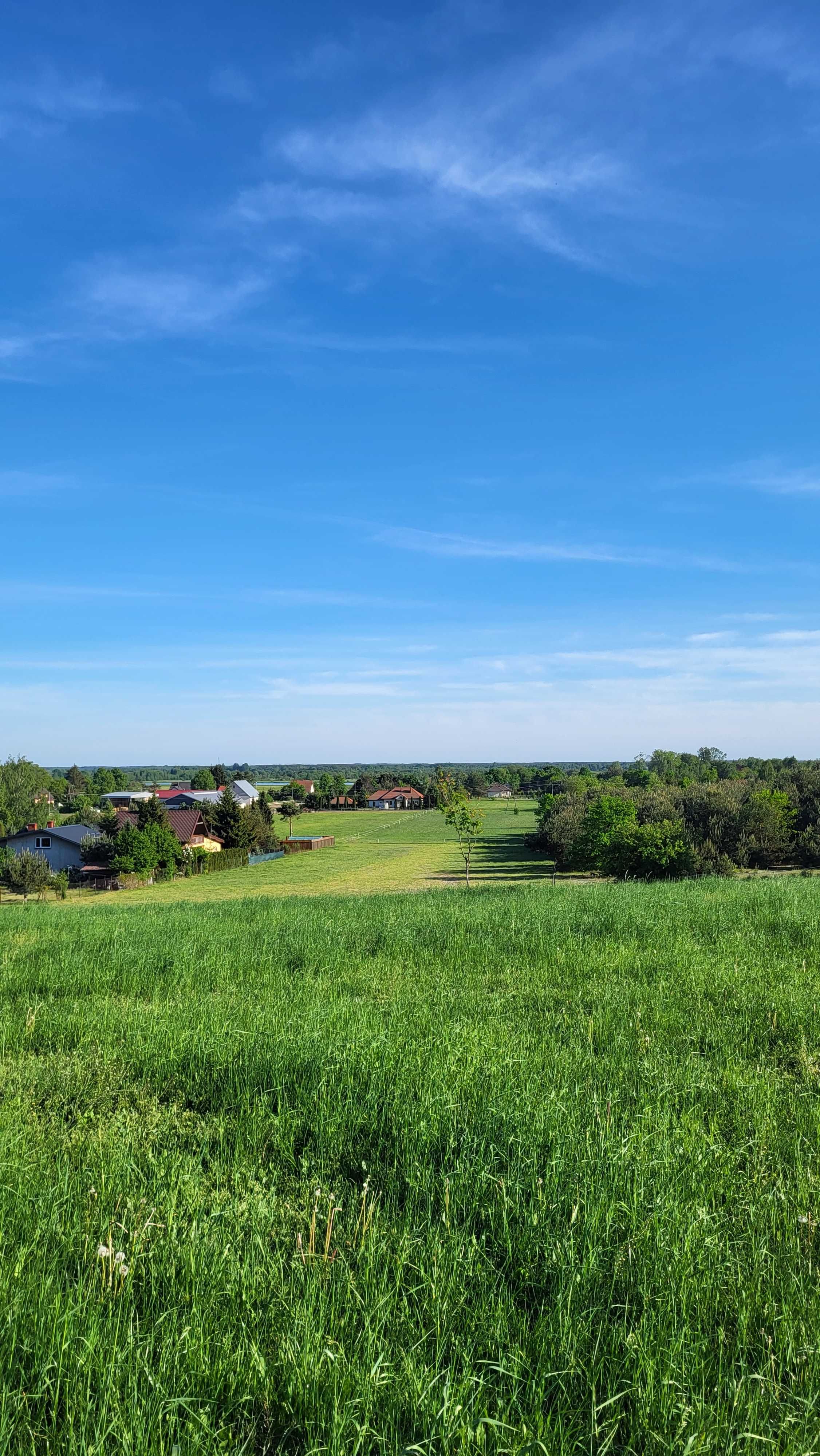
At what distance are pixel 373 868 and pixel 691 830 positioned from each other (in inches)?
1177

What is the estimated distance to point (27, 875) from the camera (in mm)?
54406

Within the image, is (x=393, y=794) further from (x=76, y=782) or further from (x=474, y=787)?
(x=76, y=782)

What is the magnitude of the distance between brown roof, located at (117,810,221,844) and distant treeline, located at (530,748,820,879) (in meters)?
36.5

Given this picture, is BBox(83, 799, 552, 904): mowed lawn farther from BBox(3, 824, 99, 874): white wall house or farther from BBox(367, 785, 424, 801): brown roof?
BBox(367, 785, 424, 801): brown roof

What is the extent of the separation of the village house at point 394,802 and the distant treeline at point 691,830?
108 metres

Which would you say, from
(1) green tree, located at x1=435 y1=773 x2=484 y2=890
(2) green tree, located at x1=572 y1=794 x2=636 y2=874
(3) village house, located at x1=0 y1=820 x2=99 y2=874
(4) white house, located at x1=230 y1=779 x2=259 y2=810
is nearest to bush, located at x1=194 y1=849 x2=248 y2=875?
(3) village house, located at x1=0 y1=820 x2=99 y2=874

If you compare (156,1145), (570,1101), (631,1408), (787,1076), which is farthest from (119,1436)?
(787,1076)

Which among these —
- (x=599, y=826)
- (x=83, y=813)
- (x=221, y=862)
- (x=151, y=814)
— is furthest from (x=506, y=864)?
(x=83, y=813)

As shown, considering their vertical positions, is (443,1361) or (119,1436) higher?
(119,1436)

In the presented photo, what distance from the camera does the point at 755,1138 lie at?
369 cm

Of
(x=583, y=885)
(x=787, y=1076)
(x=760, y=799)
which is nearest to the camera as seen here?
(x=787, y=1076)

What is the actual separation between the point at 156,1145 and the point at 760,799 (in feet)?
201

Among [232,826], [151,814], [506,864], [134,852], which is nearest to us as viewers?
[134,852]

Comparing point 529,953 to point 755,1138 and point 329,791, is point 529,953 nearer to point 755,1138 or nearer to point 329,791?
point 755,1138
